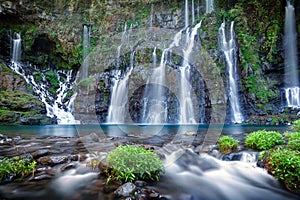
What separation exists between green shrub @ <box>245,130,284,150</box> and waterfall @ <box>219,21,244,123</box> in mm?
15377

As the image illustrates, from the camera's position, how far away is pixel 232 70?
2175 centimetres

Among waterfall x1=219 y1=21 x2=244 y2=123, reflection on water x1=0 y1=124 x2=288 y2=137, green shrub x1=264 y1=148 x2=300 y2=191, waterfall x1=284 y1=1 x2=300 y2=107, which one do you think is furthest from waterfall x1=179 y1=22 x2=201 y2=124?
green shrub x1=264 y1=148 x2=300 y2=191

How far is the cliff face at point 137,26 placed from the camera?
2123cm

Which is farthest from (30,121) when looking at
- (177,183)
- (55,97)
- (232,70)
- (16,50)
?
(232,70)

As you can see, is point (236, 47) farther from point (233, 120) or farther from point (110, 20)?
point (110, 20)

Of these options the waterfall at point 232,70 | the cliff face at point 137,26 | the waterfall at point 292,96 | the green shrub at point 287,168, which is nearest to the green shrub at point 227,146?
the green shrub at point 287,168

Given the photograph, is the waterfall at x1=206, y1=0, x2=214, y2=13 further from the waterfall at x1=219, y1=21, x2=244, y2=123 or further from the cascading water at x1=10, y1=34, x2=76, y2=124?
the cascading water at x1=10, y1=34, x2=76, y2=124

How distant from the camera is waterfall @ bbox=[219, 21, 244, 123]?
20531 millimetres

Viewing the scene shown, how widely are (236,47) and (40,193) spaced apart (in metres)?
24.5

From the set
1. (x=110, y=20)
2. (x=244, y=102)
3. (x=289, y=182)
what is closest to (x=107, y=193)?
(x=289, y=182)

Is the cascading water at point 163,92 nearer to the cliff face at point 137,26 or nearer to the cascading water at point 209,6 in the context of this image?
the cliff face at point 137,26

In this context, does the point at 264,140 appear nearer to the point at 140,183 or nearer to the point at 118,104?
the point at 140,183

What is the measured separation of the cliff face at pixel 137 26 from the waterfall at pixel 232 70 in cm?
65

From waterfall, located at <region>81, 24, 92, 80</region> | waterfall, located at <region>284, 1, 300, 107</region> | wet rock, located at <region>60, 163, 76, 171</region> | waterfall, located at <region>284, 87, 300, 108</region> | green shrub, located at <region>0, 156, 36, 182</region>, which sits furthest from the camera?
waterfall, located at <region>81, 24, 92, 80</region>
